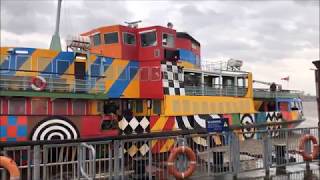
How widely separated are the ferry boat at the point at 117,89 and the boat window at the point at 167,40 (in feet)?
0.16

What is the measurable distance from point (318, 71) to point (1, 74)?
1001cm

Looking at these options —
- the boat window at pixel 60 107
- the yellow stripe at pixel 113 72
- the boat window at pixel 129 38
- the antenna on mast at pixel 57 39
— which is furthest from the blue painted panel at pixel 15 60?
the boat window at pixel 129 38

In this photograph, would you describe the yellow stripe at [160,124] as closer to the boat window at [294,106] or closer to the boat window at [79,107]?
the boat window at [79,107]

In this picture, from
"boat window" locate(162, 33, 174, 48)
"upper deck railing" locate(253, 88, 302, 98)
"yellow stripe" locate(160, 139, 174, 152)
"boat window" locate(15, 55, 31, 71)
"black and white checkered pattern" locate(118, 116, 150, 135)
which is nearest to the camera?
"yellow stripe" locate(160, 139, 174, 152)

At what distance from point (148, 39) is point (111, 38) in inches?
64.4

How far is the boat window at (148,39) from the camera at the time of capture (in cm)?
1783

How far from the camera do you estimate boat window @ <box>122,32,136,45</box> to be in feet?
58.3

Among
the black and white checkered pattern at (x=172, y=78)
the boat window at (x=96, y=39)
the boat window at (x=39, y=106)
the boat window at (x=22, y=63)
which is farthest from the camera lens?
the boat window at (x=96, y=39)

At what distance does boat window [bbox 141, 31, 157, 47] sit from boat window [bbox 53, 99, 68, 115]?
5.19 m

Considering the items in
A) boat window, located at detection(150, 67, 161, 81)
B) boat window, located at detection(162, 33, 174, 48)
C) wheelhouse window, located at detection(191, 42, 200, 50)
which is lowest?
boat window, located at detection(150, 67, 161, 81)

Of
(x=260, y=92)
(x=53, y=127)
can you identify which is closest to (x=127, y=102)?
(x=53, y=127)

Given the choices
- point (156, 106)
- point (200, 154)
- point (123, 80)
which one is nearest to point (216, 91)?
point (156, 106)

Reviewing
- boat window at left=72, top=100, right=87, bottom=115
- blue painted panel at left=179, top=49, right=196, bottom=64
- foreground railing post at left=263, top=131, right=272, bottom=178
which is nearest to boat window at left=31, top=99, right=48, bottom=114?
boat window at left=72, top=100, right=87, bottom=115

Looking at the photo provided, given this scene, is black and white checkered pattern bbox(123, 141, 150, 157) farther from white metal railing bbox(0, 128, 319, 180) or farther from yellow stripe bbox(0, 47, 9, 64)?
yellow stripe bbox(0, 47, 9, 64)
